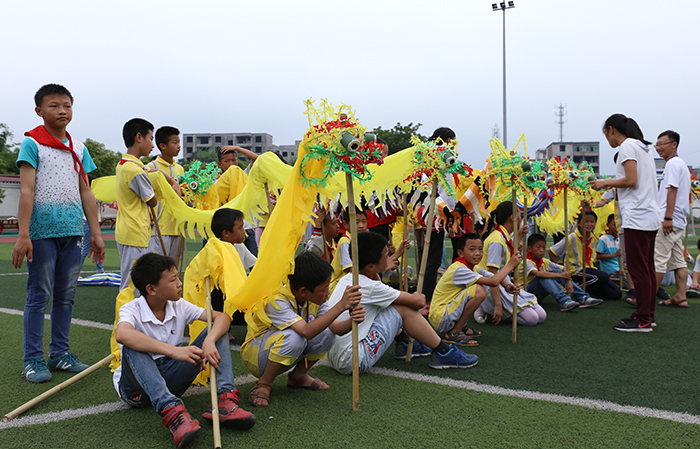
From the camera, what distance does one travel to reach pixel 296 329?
3105mm

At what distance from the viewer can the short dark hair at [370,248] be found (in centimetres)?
362

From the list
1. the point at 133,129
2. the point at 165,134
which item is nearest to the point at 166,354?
the point at 133,129

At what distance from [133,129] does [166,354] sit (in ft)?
8.23

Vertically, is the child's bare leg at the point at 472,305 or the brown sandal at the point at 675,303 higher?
the child's bare leg at the point at 472,305

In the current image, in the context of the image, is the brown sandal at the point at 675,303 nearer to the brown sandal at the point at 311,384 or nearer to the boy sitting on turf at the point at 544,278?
the boy sitting on turf at the point at 544,278

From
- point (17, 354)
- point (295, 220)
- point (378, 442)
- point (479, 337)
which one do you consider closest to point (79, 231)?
point (17, 354)

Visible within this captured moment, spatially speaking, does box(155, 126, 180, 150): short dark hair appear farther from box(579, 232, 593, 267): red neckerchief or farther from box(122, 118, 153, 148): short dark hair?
box(579, 232, 593, 267): red neckerchief

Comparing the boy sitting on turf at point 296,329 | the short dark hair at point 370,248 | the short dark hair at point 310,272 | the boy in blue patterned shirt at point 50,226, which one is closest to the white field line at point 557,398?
the boy sitting on turf at point 296,329

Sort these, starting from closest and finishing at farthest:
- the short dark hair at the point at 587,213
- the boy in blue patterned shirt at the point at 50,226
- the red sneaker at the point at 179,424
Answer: the red sneaker at the point at 179,424
the boy in blue patterned shirt at the point at 50,226
the short dark hair at the point at 587,213

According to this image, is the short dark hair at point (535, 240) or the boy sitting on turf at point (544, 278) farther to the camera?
the short dark hair at point (535, 240)

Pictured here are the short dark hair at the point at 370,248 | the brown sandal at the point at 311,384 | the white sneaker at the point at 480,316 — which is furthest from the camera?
the white sneaker at the point at 480,316

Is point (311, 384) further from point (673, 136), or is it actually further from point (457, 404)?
point (673, 136)

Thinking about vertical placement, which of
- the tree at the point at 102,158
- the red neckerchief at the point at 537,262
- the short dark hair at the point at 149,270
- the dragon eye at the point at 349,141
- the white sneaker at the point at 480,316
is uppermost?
the tree at the point at 102,158

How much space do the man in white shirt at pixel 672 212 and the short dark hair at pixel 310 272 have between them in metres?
4.49
